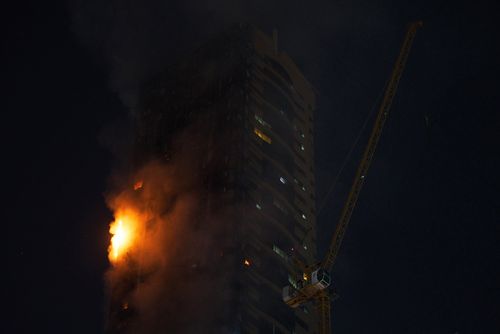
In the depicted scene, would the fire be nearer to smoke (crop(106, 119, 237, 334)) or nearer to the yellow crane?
smoke (crop(106, 119, 237, 334))

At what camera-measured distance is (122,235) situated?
526 ft

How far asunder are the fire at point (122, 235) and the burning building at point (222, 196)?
0.44 meters

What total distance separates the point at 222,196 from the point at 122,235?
2491 centimetres

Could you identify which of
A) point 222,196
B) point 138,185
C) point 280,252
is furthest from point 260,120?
point 138,185

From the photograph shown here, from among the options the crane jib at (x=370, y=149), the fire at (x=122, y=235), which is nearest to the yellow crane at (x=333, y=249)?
the crane jib at (x=370, y=149)

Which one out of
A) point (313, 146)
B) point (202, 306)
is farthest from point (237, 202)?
point (313, 146)

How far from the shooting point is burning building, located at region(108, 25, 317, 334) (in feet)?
456

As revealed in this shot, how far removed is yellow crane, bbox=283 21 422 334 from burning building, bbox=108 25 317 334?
5950mm

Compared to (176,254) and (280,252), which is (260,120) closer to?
(280,252)

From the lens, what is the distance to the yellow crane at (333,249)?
13350 centimetres

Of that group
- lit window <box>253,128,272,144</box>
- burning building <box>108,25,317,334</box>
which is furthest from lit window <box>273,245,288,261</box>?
lit window <box>253,128,272,144</box>

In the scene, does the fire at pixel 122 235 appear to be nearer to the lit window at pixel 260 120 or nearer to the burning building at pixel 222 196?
the burning building at pixel 222 196

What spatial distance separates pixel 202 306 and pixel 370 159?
42.3m

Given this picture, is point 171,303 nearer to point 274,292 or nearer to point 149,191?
point 274,292
